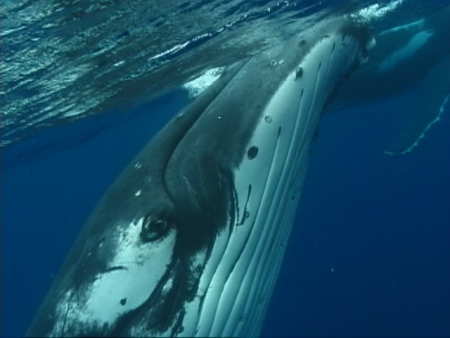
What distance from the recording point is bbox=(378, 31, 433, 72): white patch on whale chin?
17.1 metres

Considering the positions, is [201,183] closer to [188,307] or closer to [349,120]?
[188,307]

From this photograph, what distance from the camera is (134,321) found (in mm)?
3266

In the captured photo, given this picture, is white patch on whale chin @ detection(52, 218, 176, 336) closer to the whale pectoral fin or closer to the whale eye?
the whale eye

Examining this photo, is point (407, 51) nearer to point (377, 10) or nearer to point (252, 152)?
point (377, 10)

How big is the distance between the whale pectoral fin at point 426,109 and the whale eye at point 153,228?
12.7m

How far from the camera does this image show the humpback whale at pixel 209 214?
3.32 meters

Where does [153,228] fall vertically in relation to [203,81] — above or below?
above

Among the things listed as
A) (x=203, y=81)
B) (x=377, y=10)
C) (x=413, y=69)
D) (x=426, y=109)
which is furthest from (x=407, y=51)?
(x=203, y=81)

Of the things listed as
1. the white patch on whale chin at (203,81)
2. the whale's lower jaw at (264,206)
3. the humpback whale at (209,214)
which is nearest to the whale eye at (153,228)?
the humpback whale at (209,214)

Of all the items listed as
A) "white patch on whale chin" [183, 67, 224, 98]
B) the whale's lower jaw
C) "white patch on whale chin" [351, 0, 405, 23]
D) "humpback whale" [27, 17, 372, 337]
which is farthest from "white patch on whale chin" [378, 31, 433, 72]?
the whale's lower jaw

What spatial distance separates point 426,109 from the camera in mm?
17062

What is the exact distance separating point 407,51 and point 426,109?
2.14m

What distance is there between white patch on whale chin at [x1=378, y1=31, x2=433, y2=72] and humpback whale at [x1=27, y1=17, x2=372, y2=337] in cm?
1360

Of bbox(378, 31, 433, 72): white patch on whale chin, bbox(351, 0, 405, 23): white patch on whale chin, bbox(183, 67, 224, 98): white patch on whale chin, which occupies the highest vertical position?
bbox(351, 0, 405, 23): white patch on whale chin
